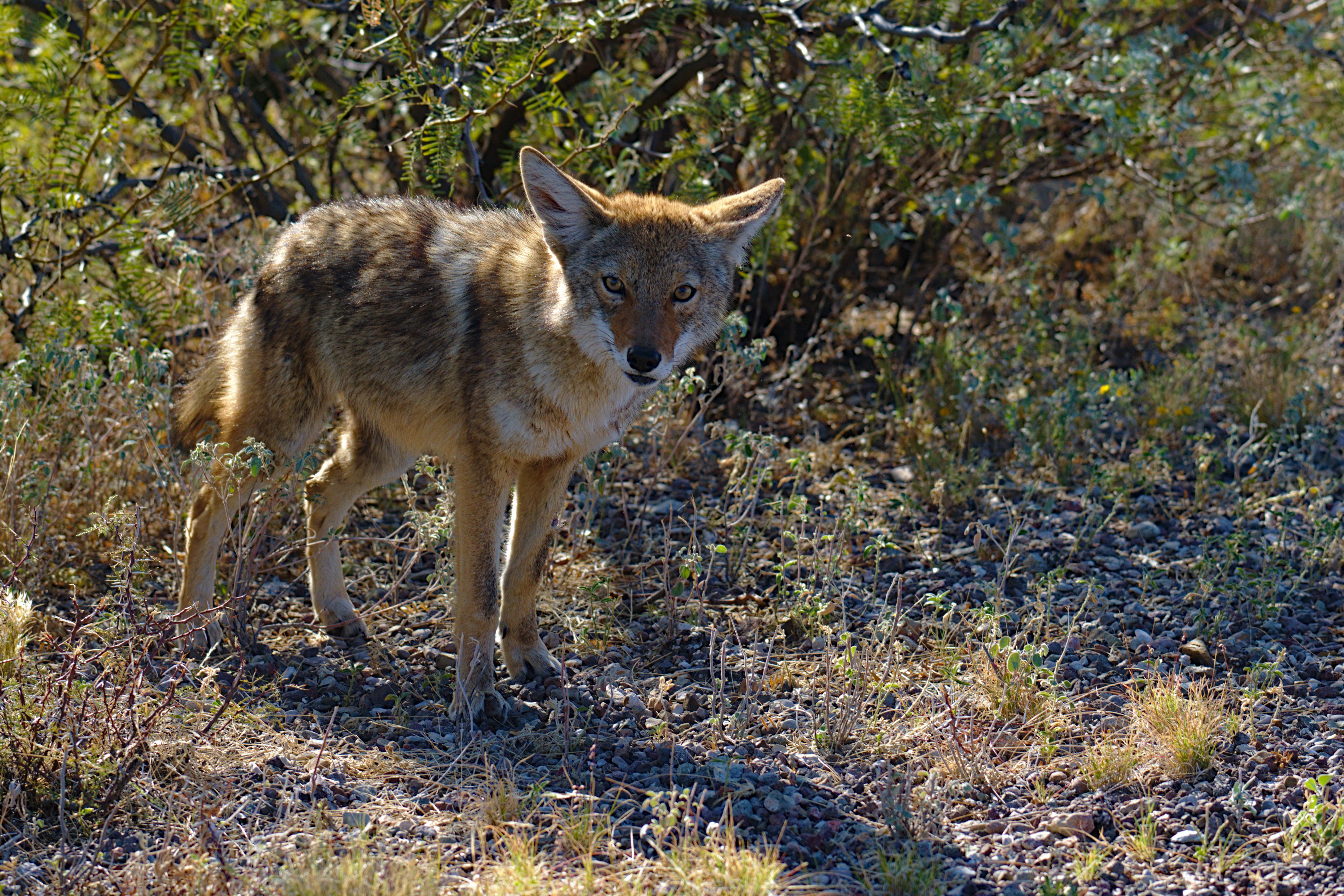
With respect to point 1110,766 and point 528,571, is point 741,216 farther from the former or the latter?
point 1110,766

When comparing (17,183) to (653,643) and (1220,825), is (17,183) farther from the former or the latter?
(1220,825)

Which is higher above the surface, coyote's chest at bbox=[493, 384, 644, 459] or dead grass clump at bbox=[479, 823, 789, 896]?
coyote's chest at bbox=[493, 384, 644, 459]

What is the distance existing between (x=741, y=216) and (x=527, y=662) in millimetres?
1836

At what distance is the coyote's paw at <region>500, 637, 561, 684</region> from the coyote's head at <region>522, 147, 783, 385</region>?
1183mm

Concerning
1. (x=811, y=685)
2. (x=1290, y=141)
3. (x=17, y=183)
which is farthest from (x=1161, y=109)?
(x=17, y=183)

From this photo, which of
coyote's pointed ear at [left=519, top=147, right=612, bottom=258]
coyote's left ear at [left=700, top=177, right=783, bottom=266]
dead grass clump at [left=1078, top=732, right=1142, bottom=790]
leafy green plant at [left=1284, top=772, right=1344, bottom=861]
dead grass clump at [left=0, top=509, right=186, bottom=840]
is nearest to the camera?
leafy green plant at [left=1284, top=772, right=1344, bottom=861]

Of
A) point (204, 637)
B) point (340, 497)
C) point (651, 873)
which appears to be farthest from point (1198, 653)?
point (204, 637)

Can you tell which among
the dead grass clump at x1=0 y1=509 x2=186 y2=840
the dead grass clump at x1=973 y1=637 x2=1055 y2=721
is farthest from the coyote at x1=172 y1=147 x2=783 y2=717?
the dead grass clump at x1=973 y1=637 x2=1055 y2=721

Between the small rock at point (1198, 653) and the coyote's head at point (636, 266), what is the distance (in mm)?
2105

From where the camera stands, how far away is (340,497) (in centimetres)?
493

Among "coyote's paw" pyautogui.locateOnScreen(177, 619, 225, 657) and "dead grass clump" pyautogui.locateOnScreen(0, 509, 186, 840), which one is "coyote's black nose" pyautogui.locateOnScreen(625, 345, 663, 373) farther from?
"coyote's paw" pyautogui.locateOnScreen(177, 619, 225, 657)

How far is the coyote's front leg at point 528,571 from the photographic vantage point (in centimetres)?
448

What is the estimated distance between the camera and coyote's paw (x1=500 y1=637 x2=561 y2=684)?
14.8 feet

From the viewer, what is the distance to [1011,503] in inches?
222
